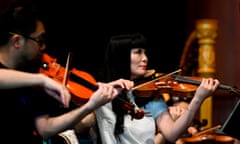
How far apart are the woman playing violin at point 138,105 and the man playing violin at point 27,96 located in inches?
20.3

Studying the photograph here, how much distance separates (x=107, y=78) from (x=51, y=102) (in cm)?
69

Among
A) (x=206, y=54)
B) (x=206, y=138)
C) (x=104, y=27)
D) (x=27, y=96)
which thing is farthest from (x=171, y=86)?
(x=104, y=27)

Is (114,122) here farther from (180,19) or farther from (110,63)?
(180,19)

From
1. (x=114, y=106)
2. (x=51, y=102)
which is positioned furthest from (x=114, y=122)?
(x=51, y=102)

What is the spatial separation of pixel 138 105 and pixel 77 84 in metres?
0.52

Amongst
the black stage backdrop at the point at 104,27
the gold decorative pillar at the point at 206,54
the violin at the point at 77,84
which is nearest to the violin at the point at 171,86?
the violin at the point at 77,84

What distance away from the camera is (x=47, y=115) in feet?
7.39

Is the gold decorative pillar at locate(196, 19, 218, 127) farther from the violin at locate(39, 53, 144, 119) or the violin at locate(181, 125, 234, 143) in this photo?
the violin at locate(39, 53, 144, 119)

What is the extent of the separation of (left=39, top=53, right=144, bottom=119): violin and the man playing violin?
0.11 m

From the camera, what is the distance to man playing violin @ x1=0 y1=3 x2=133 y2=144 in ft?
7.08

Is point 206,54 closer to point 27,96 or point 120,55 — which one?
point 120,55

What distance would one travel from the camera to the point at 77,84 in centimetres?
245

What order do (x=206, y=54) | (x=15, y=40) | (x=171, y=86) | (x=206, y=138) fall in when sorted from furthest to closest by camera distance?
(x=206, y=54) → (x=206, y=138) → (x=171, y=86) → (x=15, y=40)

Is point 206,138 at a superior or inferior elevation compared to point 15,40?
inferior
